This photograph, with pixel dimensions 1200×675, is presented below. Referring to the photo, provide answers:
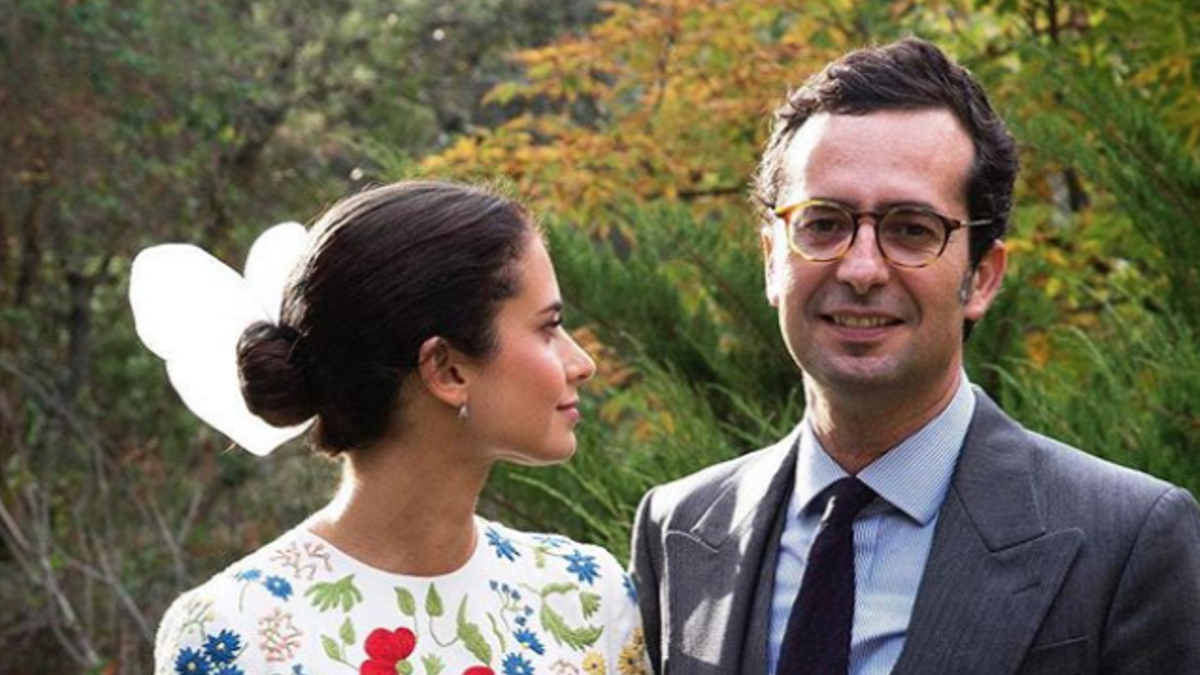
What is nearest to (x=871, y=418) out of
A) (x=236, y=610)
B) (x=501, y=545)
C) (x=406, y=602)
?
(x=501, y=545)

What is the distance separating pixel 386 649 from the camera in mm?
2887

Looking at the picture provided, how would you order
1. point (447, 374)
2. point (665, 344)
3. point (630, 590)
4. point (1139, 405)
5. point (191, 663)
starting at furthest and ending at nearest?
point (665, 344), point (1139, 405), point (630, 590), point (447, 374), point (191, 663)

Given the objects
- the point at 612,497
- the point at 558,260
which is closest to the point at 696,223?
the point at 558,260

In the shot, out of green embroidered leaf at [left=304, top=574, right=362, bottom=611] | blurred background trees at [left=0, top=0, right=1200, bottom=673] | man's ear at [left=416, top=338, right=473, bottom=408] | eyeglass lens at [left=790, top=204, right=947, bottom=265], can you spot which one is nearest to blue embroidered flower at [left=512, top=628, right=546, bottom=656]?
green embroidered leaf at [left=304, top=574, right=362, bottom=611]

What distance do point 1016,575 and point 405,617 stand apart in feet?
2.69

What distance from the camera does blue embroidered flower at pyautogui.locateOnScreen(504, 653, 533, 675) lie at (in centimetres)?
295

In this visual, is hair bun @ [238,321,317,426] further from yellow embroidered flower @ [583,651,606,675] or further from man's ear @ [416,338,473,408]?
yellow embroidered flower @ [583,651,606,675]

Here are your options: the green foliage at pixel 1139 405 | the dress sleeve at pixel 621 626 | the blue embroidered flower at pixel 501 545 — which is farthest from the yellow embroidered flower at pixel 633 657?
the green foliage at pixel 1139 405

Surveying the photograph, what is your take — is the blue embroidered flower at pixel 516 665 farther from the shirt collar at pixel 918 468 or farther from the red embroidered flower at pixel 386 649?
the shirt collar at pixel 918 468

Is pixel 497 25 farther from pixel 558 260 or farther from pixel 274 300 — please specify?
pixel 274 300

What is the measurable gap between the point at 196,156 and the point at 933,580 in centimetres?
879

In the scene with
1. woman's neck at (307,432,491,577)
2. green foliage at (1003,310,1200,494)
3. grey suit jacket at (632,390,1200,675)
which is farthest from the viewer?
green foliage at (1003,310,1200,494)

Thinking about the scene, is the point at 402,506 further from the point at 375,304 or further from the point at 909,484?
the point at 909,484

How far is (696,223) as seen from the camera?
542 centimetres
